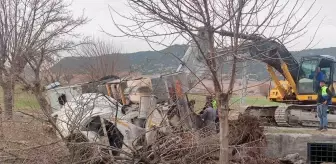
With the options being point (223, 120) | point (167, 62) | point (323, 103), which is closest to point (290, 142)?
point (323, 103)

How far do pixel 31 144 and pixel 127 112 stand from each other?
107 inches

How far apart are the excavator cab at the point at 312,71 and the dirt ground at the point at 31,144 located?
31.3 ft

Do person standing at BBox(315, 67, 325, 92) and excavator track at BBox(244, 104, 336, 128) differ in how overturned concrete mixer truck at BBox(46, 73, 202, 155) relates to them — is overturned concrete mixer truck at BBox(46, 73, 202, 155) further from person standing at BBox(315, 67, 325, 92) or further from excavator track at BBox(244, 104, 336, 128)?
excavator track at BBox(244, 104, 336, 128)

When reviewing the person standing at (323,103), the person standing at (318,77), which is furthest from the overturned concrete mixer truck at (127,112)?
the person standing at (318,77)

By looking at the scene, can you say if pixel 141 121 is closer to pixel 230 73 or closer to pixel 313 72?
pixel 230 73

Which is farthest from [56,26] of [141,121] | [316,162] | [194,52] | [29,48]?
[194,52]

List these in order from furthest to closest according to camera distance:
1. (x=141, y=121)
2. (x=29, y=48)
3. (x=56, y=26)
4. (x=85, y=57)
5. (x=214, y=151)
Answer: (x=85, y=57)
(x=56, y=26)
(x=29, y=48)
(x=141, y=121)
(x=214, y=151)

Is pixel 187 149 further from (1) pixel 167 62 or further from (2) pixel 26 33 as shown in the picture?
(2) pixel 26 33

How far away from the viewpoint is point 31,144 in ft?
24.7

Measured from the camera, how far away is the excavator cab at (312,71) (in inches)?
578

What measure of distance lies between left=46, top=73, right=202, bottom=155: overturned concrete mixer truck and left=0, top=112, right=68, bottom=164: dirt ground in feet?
0.76

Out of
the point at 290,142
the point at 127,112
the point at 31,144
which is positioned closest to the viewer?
the point at 31,144

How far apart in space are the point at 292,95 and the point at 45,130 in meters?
9.96

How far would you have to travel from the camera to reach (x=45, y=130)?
7.76m
